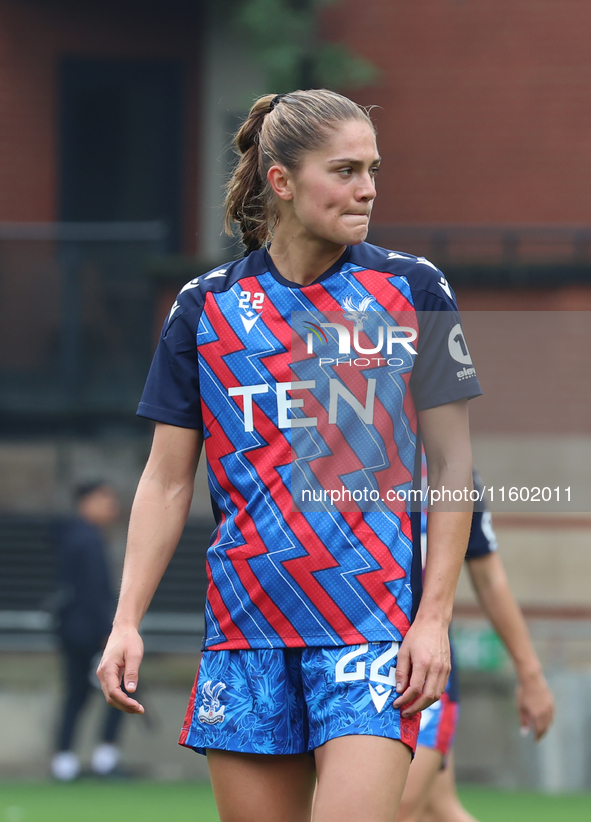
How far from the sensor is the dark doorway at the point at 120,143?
13.1 metres

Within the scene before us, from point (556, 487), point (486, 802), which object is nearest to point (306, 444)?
point (486, 802)

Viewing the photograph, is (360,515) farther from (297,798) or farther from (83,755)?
(83,755)

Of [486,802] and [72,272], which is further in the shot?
[72,272]

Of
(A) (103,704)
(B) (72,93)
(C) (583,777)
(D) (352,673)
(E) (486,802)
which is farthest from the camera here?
(B) (72,93)

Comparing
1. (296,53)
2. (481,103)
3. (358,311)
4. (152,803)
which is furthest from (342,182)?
(481,103)

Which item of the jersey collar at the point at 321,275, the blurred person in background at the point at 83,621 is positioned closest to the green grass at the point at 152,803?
the blurred person in background at the point at 83,621

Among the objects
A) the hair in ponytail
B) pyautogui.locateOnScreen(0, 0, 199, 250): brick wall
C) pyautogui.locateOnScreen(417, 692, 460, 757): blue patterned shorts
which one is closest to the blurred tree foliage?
pyautogui.locateOnScreen(0, 0, 199, 250): brick wall

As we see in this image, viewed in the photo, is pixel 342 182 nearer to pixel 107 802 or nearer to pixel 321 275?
pixel 321 275

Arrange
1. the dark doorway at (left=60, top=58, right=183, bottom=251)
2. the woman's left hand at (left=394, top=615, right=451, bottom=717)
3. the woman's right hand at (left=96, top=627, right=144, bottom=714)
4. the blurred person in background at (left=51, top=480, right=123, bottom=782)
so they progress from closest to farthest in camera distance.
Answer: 1. the woman's left hand at (left=394, top=615, right=451, bottom=717)
2. the woman's right hand at (left=96, top=627, right=144, bottom=714)
3. the blurred person in background at (left=51, top=480, right=123, bottom=782)
4. the dark doorway at (left=60, top=58, right=183, bottom=251)

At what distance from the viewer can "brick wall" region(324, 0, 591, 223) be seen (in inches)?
457

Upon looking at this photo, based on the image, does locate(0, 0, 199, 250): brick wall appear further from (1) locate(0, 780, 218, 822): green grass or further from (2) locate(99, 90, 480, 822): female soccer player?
(2) locate(99, 90, 480, 822): female soccer player

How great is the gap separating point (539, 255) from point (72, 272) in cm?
400

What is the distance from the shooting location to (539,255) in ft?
36.7

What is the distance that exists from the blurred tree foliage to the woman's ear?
8.75 m
